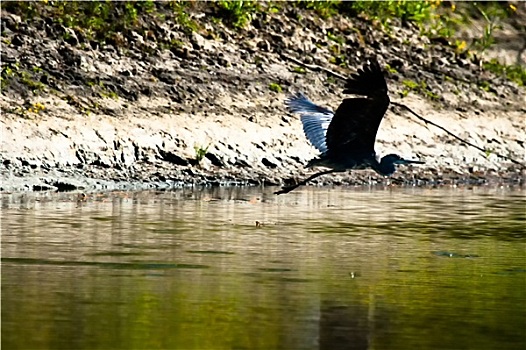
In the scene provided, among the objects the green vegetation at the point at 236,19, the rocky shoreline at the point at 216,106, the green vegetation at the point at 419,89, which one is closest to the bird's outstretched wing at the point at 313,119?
the rocky shoreline at the point at 216,106

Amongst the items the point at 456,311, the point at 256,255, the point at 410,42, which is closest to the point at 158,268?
the point at 256,255

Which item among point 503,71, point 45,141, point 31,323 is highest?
point 503,71

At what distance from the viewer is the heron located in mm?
14023

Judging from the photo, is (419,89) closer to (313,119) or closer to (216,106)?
(216,106)

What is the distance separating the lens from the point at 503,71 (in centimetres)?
2583

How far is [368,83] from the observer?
1396 centimetres

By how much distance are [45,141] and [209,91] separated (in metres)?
3.43

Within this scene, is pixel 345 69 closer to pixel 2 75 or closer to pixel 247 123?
pixel 247 123

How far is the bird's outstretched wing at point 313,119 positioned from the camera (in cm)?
1583

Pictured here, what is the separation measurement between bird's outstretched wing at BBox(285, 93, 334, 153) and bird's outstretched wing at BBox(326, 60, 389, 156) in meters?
0.41

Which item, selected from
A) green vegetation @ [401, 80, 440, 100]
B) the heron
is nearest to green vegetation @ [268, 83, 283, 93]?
green vegetation @ [401, 80, 440, 100]

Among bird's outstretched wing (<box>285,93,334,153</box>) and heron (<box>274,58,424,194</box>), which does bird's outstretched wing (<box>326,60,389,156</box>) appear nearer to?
heron (<box>274,58,424,194</box>)

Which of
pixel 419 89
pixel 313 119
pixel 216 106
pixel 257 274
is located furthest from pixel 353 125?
pixel 419 89

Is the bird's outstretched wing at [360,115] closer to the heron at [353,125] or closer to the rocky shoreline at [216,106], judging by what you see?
the heron at [353,125]
